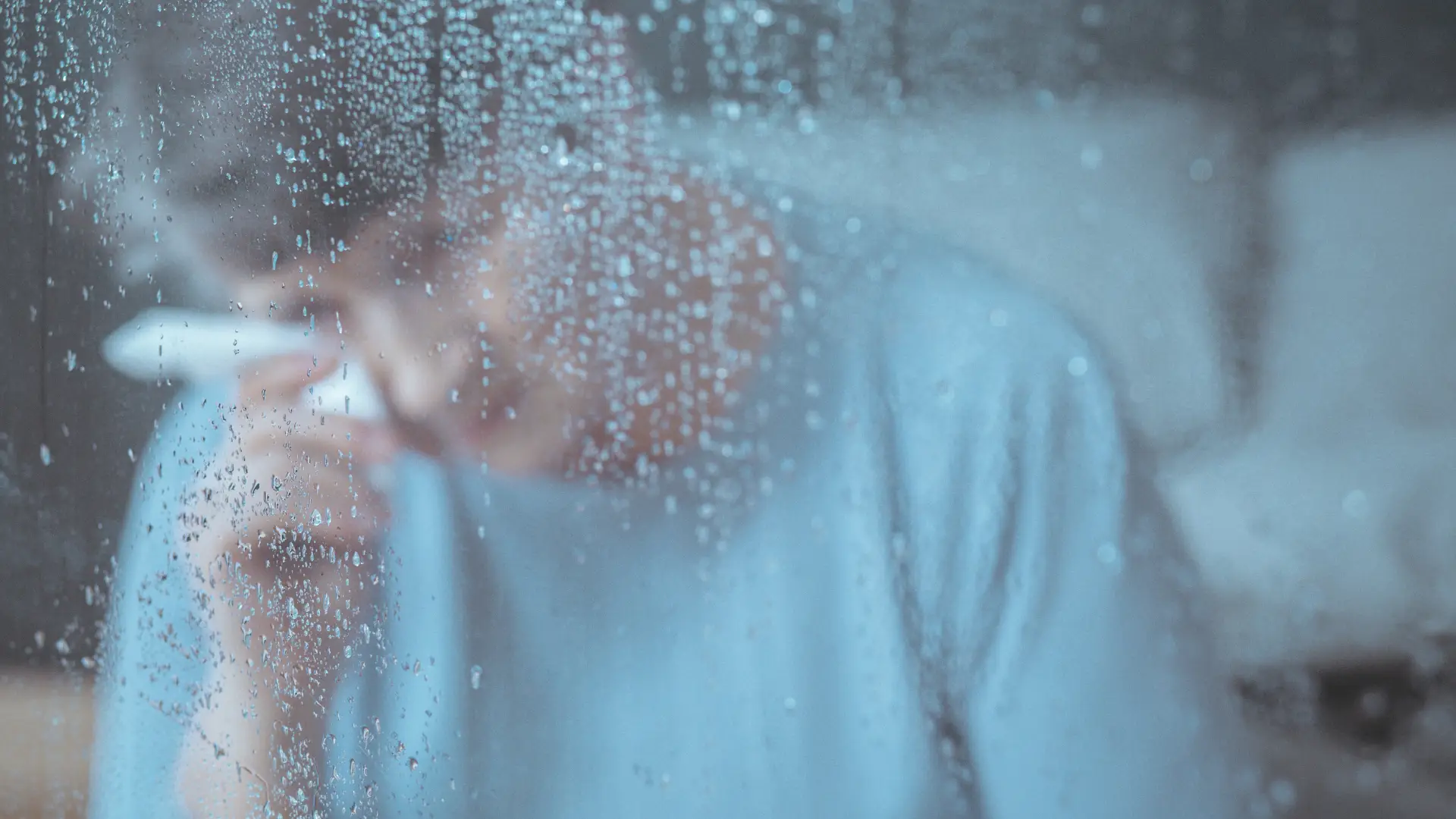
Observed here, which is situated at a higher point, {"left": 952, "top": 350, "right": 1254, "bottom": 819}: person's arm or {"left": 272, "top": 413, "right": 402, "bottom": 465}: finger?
{"left": 272, "top": 413, "right": 402, "bottom": 465}: finger

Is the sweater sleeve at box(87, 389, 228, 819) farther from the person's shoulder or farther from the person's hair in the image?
the person's shoulder

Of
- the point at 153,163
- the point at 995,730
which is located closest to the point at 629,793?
the point at 995,730

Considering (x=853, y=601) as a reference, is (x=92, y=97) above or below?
above

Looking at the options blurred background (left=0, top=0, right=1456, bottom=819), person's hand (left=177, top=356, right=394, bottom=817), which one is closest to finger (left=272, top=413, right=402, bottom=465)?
person's hand (left=177, top=356, right=394, bottom=817)

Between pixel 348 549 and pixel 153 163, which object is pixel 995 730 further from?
pixel 153 163

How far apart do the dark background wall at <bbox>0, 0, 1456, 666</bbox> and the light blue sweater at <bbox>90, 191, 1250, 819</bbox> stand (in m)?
0.04

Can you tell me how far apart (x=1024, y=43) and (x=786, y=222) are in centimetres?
5

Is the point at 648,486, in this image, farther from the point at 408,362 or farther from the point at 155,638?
the point at 155,638

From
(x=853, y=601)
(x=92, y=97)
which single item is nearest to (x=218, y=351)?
(x=92, y=97)

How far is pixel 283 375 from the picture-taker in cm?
31

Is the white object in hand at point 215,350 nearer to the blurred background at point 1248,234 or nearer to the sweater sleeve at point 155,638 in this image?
the sweater sleeve at point 155,638

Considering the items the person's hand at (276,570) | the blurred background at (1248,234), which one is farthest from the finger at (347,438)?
the blurred background at (1248,234)

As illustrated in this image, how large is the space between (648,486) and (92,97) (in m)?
0.29

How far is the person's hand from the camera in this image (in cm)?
30
